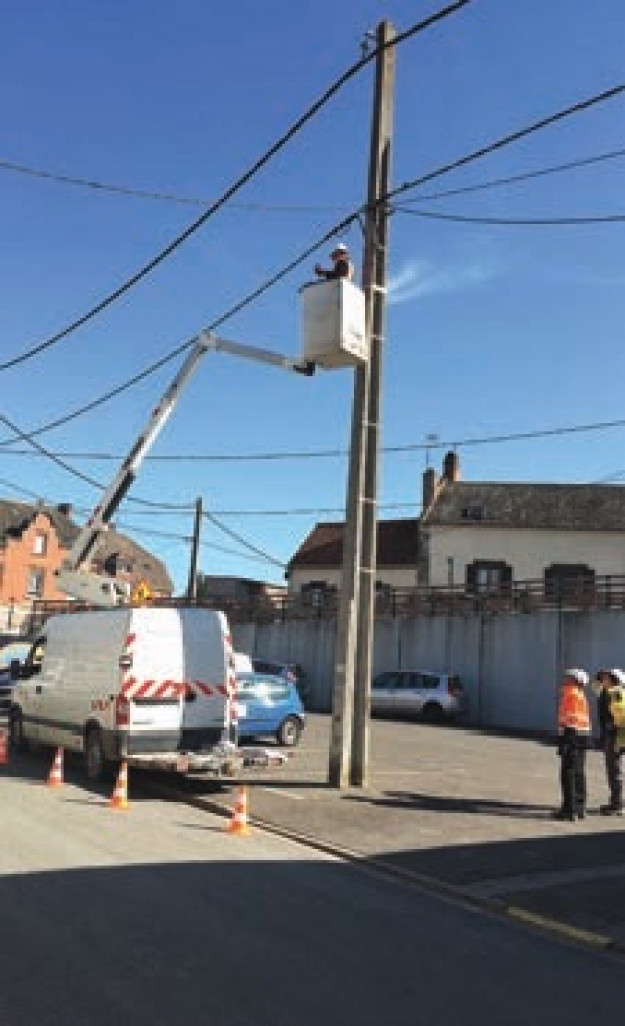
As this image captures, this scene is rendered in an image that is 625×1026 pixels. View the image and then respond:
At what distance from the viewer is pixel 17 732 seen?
18.6m

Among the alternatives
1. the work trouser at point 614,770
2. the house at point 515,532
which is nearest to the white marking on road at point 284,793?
the work trouser at point 614,770

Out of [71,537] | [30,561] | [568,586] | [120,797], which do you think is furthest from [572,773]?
[71,537]

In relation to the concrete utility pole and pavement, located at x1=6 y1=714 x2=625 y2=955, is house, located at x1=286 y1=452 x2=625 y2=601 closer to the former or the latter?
pavement, located at x1=6 y1=714 x2=625 y2=955

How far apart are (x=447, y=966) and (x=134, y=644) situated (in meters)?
8.55

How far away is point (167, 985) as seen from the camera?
6.21 metres

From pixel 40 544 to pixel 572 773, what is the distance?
64723mm

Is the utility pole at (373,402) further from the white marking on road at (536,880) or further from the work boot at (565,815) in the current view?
the white marking on road at (536,880)

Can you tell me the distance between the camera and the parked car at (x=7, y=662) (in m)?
26.9

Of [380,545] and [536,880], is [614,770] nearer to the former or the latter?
[536,880]

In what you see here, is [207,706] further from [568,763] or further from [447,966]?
[447,966]

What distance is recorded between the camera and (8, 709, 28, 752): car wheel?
723 inches

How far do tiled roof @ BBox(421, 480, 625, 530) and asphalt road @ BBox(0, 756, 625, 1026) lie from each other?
40535mm

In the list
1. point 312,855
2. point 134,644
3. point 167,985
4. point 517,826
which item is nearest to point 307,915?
point 167,985

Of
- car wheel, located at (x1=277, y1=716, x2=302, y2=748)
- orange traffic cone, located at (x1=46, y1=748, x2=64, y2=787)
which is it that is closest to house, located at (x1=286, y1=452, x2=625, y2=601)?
car wheel, located at (x1=277, y1=716, x2=302, y2=748)
